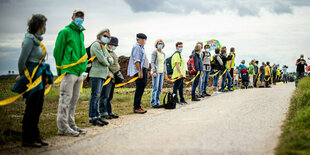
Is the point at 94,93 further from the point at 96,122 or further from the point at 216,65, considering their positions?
the point at 216,65

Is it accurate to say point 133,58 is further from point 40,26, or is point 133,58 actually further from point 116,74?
point 40,26

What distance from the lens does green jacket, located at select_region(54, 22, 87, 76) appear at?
5539mm

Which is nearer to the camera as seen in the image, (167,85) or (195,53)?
(195,53)

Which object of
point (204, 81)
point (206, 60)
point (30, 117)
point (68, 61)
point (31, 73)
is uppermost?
point (206, 60)

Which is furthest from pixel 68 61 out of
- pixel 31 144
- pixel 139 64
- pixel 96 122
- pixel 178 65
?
pixel 178 65

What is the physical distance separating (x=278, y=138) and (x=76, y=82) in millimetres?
3804

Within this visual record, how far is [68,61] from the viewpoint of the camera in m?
5.58

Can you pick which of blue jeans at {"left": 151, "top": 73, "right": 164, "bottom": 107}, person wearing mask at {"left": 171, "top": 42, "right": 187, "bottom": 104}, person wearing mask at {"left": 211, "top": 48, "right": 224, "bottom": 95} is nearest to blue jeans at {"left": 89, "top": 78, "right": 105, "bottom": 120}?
blue jeans at {"left": 151, "top": 73, "right": 164, "bottom": 107}

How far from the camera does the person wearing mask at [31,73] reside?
4773mm

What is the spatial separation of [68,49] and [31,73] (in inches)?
37.1

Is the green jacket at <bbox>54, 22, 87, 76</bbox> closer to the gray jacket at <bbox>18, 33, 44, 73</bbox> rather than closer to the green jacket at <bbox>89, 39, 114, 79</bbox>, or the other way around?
the gray jacket at <bbox>18, 33, 44, 73</bbox>

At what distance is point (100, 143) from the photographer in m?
5.02

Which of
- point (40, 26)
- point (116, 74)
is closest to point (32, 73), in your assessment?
point (40, 26)

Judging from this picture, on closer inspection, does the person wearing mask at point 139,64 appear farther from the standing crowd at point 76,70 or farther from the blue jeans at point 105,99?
the blue jeans at point 105,99
